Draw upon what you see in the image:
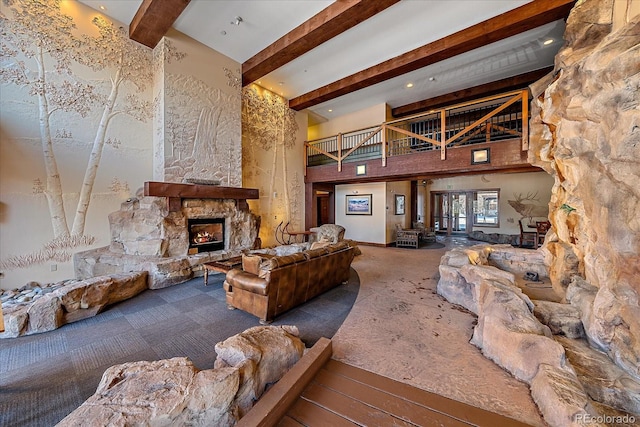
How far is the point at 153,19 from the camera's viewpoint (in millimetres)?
4305

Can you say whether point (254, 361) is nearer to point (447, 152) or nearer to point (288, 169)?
point (447, 152)

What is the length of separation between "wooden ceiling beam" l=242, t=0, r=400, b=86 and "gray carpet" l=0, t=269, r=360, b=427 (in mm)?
4814

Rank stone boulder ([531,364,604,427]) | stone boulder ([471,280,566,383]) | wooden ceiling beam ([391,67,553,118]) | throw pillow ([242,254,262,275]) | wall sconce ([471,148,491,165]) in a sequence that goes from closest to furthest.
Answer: stone boulder ([531,364,604,427]) → stone boulder ([471,280,566,383]) → throw pillow ([242,254,262,275]) → wall sconce ([471,148,491,165]) → wooden ceiling beam ([391,67,553,118])

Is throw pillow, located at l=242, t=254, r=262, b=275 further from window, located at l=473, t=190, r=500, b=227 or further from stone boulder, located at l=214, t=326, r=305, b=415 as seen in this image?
window, located at l=473, t=190, r=500, b=227


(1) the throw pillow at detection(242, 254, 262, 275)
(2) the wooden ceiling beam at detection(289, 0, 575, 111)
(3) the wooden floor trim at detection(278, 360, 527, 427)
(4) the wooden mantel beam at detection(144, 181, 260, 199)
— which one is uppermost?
(2) the wooden ceiling beam at detection(289, 0, 575, 111)

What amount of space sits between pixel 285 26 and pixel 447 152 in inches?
178

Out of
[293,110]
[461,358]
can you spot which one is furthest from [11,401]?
[293,110]

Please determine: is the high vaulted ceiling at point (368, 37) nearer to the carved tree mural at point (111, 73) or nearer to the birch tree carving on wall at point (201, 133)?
the carved tree mural at point (111, 73)

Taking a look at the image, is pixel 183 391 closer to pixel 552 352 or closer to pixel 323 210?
pixel 552 352

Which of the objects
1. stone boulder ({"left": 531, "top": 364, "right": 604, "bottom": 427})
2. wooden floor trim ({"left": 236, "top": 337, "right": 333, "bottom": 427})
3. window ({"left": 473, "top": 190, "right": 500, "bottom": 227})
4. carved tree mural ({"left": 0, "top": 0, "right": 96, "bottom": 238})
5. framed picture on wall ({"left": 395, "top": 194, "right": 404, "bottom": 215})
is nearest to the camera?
wooden floor trim ({"left": 236, "top": 337, "right": 333, "bottom": 427})

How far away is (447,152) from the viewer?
18.5 feet

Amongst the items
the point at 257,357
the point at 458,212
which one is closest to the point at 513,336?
the point at 257,357

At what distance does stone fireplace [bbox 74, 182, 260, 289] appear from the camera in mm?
4281

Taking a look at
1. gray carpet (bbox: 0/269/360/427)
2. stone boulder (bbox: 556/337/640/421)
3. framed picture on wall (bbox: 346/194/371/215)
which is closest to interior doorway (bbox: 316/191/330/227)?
framed picture on wall (bbox: 346/194/371/215)
